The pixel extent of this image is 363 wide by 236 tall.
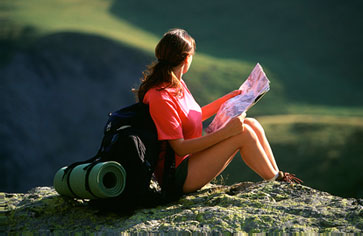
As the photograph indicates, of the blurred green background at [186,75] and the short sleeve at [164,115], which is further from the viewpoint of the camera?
the blurred green background at [186,75]

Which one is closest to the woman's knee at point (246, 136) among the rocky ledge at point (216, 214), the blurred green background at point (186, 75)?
the rocky ledge at point (216, 214)

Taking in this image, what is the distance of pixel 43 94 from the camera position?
20.9 metres

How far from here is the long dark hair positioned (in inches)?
161

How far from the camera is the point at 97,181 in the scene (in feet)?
11.8

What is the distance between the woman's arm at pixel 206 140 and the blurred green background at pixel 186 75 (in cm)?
1070

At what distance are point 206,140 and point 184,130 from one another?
275mm

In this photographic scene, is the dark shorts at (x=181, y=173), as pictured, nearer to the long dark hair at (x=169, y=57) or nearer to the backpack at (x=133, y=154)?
the backpack at (x=133, y=154)

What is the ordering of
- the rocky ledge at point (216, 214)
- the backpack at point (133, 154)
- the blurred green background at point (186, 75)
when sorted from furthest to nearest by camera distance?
the blurred green background at point (186, 75) < the backpack at point (133, 154) < the rocky ledge at point (216, 214)

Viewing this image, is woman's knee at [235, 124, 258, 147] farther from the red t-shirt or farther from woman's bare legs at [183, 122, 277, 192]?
the red t-shirt

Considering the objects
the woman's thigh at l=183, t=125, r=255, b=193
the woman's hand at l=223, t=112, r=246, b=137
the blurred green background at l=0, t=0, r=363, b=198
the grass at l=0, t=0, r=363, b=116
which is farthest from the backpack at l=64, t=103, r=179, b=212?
the grass at l=0, t=0, r=363, b=116

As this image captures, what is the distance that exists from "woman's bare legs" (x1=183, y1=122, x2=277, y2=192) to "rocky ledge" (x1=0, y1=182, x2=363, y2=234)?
0.49 ft

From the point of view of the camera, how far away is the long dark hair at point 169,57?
4.09 m

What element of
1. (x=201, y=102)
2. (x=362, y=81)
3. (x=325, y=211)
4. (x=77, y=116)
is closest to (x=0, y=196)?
(x=325, y=211)

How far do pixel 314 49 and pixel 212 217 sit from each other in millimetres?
21591
